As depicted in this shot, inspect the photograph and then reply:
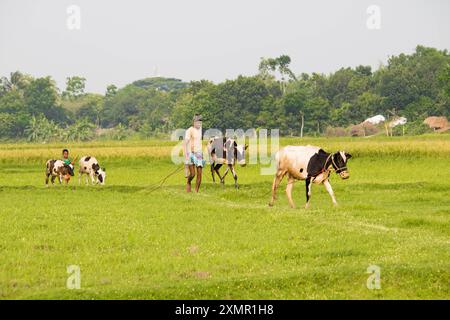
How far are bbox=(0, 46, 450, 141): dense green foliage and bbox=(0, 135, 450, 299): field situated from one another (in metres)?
65.8

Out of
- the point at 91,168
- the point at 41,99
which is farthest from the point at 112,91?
the point at 91,168

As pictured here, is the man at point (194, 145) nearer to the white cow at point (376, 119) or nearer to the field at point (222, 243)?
the field at point (222, 243)

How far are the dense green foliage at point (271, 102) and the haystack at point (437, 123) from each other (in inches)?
69.5

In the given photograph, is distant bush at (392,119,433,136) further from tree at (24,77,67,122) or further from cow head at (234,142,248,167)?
cow head at (234,142,248,167)

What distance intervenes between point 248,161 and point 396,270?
34374 millimetres

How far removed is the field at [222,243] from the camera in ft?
40.0

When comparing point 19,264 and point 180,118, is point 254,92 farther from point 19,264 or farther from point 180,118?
point 19,264

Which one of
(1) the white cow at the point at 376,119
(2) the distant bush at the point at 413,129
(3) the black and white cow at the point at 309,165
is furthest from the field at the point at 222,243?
(1) the white cow at the point at 376,119

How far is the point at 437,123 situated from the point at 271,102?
2116 cm

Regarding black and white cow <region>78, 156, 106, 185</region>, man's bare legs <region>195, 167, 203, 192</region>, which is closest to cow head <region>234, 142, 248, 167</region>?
man's bare legs <region>195, 167, 203, 192</region>

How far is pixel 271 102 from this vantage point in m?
102

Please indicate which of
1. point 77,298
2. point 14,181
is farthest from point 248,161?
point 77,298

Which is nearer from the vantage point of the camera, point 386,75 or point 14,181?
point 14,181

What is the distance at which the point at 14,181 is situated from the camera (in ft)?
118
